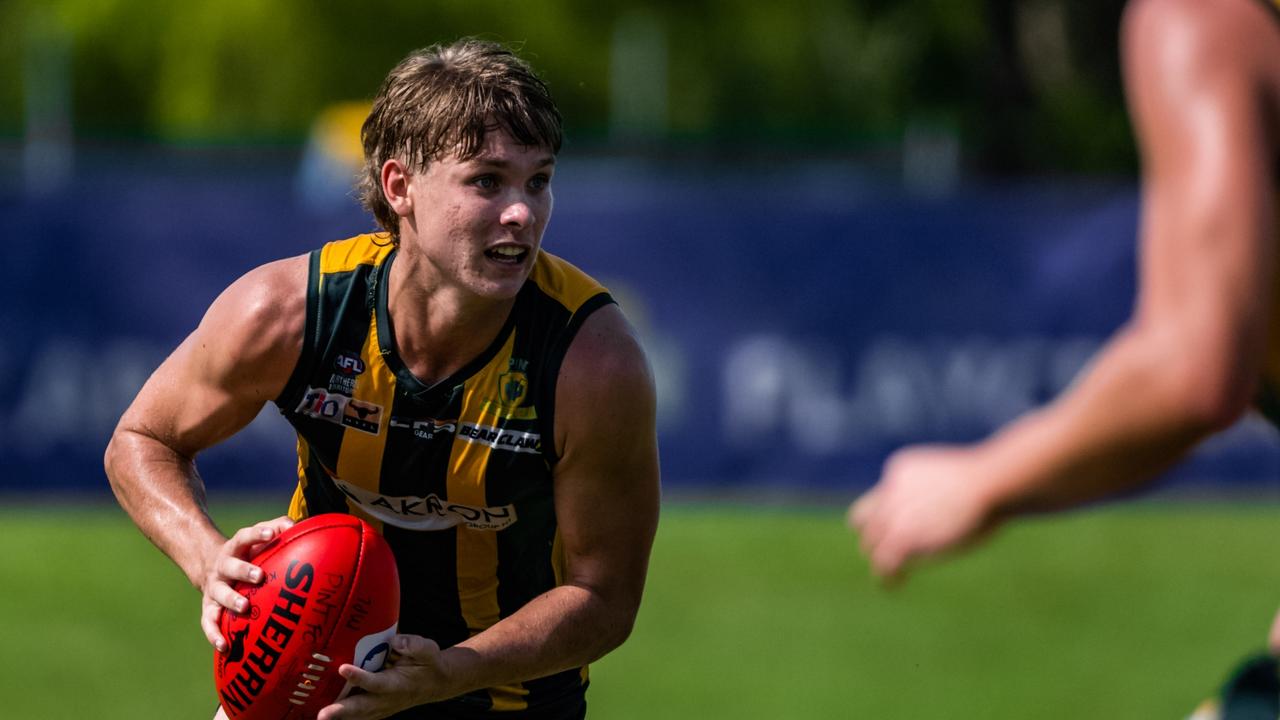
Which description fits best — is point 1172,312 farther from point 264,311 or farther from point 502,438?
point 264,311

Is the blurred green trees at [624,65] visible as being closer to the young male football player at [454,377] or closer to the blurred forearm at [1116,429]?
the young male football player at [454,377]

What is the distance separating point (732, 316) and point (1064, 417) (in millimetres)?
10068

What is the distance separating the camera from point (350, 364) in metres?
4.45

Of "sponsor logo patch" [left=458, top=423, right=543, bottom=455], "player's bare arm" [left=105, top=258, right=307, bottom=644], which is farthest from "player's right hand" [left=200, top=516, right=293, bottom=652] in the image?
"sponsor logo patch" [left=458, top=423, right=543, bottom=455]

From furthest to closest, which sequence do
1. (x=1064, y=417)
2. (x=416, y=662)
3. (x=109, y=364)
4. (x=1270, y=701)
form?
1. (x=109, y=364)
2. (x=416, y=662)
3. (x=1270, y=701)
4. (x=1064, y=417)

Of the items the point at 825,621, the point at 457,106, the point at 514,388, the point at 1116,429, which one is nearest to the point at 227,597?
the point at 514,388

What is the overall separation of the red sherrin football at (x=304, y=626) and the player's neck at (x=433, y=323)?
0.57 metres

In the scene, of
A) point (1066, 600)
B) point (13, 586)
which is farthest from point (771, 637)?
point (13, 586)

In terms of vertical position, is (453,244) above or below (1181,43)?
above

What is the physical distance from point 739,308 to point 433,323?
26.6 ft

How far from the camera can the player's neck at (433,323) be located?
4.44 meters

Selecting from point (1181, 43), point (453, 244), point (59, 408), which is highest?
point (59, 408)

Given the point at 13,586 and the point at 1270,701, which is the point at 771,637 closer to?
the point at 13,586

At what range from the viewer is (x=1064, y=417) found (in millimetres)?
2400
